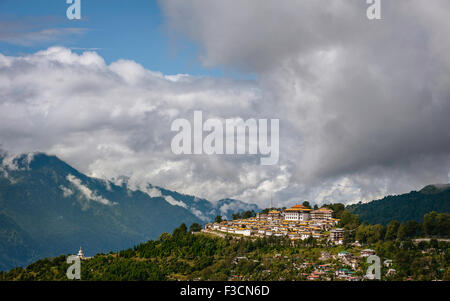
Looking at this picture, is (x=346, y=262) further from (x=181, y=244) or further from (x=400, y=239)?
(x=181, y=244)

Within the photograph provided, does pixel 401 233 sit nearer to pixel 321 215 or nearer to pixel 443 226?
pixel 443 226

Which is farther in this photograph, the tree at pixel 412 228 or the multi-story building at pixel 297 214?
the multi-story building at pixel 297 214

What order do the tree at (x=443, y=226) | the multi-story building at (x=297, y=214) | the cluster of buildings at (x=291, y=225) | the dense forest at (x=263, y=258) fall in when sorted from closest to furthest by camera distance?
the dense forest at (x=263, y=258)
the tree at (x=443, y=226)
the cluster of buildings at (x=291, y=225)
the multi-story building at (x=297, y=214)

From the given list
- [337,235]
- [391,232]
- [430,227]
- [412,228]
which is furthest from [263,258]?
[430,227]

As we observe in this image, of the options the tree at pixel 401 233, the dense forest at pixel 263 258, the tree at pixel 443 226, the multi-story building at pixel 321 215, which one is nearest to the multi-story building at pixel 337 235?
the dense forest at pixel 263 258

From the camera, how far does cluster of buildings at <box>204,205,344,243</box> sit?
162 metres

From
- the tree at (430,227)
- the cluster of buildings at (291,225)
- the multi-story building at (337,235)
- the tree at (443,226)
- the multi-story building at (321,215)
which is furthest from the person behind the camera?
the multi-story building at (321,215)

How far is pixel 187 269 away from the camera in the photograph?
493 feet

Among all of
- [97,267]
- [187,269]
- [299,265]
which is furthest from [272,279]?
[97,267]

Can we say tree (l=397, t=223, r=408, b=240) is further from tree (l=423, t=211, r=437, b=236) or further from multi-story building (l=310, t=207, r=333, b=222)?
multi-story building (l=310, t=207, r=333, b=222)

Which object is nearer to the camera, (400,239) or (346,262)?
(346,262)

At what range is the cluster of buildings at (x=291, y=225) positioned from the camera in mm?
161750

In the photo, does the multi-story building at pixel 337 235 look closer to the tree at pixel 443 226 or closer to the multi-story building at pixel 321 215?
the multi-story building at pixel 321 215
